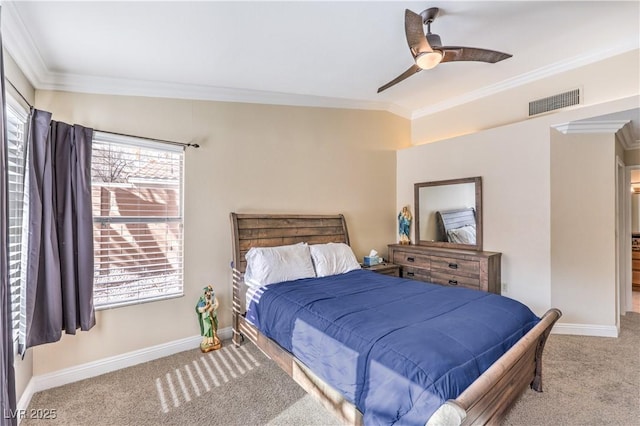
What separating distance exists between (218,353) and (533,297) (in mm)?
3556

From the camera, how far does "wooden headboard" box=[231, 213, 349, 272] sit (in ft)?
10.9

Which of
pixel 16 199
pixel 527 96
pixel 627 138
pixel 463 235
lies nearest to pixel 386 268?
pixel 463 235

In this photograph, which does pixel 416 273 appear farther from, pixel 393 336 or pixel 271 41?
pixel 271 41

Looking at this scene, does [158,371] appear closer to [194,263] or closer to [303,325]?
[194,263]

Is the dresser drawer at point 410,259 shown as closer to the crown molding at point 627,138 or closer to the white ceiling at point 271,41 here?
the white ceiling at point 271,41

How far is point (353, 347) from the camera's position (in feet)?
5.74

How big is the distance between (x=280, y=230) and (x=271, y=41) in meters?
1.97

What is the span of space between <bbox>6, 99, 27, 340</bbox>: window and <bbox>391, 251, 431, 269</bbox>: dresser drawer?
13.1 ft

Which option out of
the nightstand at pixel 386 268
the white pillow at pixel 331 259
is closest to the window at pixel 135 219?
the white pillow at pixel 331 259

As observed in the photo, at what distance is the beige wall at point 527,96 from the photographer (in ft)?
10.1

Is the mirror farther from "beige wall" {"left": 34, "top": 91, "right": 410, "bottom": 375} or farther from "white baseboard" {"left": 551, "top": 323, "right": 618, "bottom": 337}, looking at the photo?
"white baseboard" {"left": 551, "top": 323, "right": 618, "bottom": 337}

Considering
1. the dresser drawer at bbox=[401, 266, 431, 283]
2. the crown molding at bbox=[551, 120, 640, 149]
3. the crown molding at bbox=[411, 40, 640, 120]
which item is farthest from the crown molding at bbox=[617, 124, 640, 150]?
the dresser drawer at bbox=[401, 266, 431, 283]

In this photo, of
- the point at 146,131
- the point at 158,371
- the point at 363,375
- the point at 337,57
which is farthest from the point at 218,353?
the point at 337,57

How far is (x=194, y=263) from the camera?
3.21m
